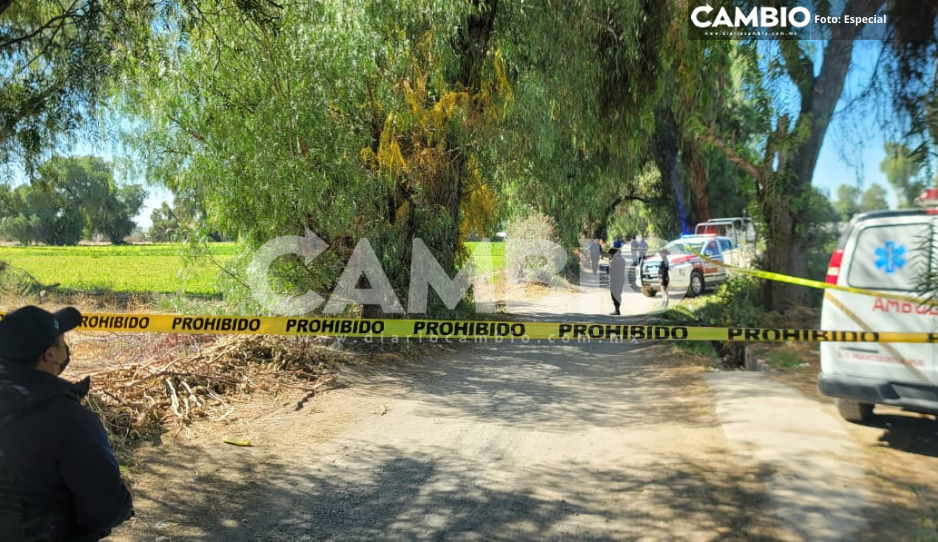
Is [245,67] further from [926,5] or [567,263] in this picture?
[567,263]

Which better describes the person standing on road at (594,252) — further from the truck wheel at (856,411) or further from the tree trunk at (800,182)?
the truck wheel at (856,411)

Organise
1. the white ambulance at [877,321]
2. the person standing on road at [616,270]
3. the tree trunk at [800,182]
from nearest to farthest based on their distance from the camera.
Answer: the tree trunk at [800,182], the white ambulance at [877,321], the person standing on road at [616,270]

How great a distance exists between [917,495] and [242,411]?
629cm

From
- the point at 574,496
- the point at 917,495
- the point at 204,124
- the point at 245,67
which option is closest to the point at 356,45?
the point at 245,67

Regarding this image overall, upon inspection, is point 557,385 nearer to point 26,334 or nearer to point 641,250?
point 26,334

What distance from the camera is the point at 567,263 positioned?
28.0 meters

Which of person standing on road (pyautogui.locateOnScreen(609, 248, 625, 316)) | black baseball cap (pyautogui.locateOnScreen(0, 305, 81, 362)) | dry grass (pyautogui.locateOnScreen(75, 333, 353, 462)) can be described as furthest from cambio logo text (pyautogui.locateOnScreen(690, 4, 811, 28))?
person standing on road (pyautogui.locateOnScreen(609, 248, 625, 316))

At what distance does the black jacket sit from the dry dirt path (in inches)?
78.1

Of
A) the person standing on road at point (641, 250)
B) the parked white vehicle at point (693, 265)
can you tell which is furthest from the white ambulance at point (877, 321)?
the person standing on road at point (641, 250)

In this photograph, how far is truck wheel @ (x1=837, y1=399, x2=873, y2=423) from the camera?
19.1 feet

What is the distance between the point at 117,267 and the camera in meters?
28.1

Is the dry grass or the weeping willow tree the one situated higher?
the weeping willow tree

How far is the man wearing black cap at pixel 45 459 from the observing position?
2.35 meters

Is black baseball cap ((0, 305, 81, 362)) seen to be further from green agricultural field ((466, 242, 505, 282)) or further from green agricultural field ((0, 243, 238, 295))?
green agricultural field ((466, 242, 505, 282))
